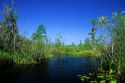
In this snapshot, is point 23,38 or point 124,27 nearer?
point 124,27

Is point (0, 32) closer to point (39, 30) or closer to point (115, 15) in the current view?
point (39, 30)

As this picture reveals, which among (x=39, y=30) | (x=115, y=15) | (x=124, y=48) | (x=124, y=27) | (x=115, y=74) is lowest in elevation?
(x=115, y=74)

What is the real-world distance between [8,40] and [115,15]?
50.8 metres

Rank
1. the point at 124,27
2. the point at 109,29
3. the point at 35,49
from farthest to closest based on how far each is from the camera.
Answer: the point at 35,49
the point at 109,29
the point at 124,27

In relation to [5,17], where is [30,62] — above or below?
below

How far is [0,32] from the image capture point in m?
74.8

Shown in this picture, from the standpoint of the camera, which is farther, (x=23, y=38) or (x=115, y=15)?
(x=23, y=38)

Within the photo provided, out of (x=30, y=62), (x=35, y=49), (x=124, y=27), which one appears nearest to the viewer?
(x=124, y=27)

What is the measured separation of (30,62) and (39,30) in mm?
46737

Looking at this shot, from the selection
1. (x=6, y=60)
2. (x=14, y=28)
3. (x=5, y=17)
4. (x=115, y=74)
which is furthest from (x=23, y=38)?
(x=115, y=74)

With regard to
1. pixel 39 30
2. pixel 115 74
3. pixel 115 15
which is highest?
pixel 39 30

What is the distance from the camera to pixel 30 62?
2771 inches

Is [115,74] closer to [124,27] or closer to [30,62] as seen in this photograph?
[124,27]

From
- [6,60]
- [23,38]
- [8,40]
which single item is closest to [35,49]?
[23,38]
